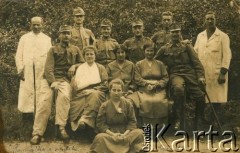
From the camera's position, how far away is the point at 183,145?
7.56 meters

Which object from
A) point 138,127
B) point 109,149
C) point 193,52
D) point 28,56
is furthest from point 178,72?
point 28,56

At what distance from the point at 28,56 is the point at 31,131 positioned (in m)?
1.09

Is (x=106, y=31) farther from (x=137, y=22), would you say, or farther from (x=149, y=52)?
(x=149, y=52)

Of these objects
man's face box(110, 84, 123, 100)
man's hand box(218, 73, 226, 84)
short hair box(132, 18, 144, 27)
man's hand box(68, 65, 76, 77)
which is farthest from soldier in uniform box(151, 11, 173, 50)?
man's hand box(68, 65, 76, 77)

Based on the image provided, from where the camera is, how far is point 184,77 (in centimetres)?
771

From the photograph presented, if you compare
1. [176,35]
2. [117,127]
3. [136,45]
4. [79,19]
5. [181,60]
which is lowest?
[117,127]

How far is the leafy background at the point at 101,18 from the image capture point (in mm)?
7852

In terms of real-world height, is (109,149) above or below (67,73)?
below

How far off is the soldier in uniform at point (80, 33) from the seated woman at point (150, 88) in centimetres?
80

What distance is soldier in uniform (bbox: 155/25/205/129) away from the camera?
7637mm

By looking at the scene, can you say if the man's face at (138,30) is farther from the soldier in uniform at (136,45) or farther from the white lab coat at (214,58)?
the white lab coat at (214,58)

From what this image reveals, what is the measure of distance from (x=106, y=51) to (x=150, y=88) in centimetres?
83

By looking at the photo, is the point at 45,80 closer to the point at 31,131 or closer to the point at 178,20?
the point at 31,131

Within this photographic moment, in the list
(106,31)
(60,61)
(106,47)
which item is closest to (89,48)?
(106,47)
